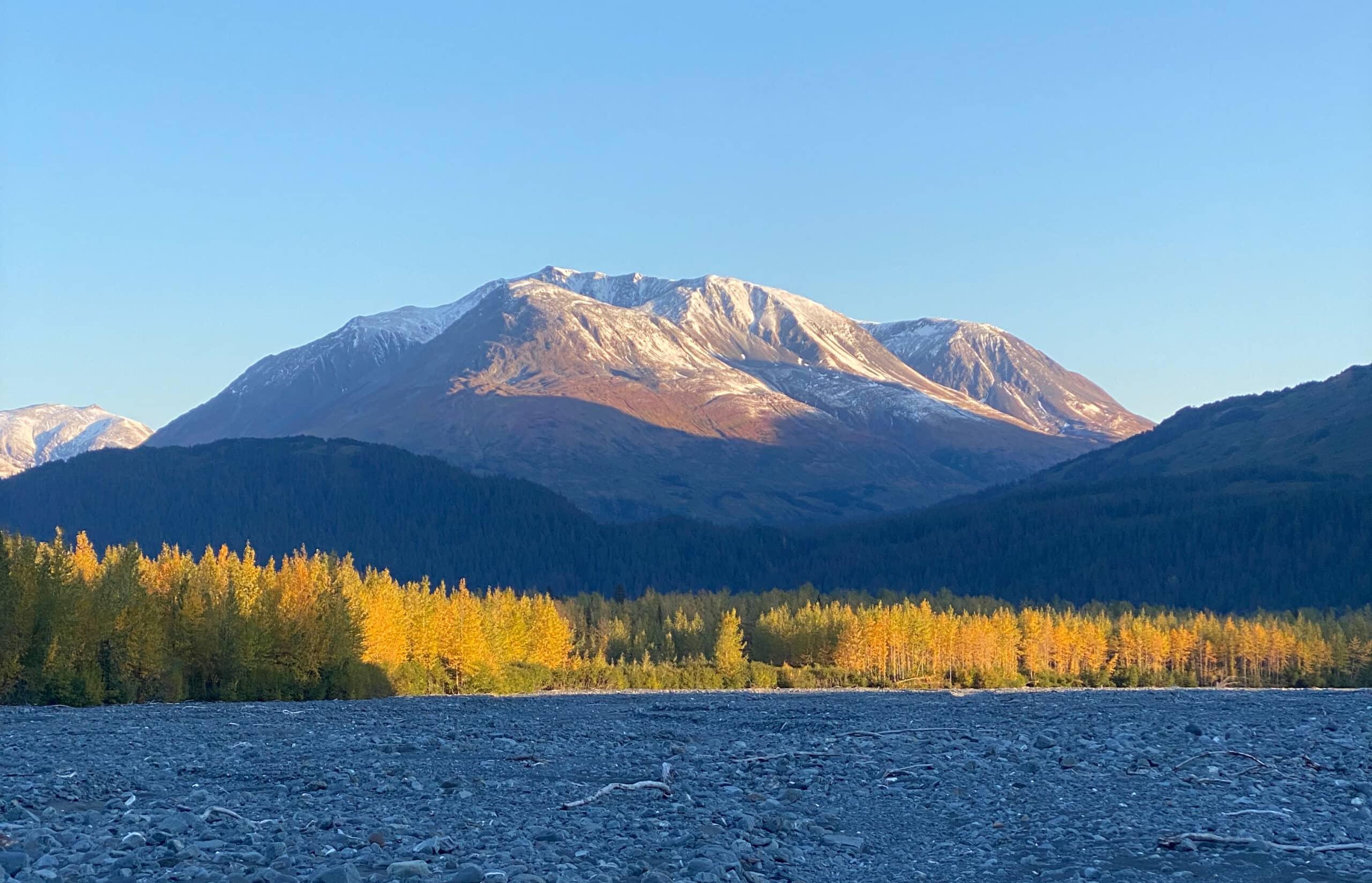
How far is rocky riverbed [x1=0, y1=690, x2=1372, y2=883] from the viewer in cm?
1872

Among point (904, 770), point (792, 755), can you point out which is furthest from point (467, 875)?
point (792, 755)

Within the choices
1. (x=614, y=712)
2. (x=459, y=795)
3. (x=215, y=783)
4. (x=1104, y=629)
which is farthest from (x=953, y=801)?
(x=1104, y=629)

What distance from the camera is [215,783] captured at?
26.5 m

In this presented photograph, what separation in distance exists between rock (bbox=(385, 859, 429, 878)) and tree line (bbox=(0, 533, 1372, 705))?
49370mm

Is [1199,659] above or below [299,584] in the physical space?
below

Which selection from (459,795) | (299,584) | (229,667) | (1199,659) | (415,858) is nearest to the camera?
(415,858)

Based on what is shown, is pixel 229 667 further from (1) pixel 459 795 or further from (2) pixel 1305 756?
(2) pixel 1305 756

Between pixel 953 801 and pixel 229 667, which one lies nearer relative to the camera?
pixel 953 801

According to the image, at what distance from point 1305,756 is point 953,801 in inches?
466

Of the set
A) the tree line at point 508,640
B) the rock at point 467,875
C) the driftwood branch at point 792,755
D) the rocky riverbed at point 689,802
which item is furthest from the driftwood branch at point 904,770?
the tree line at point 508,640

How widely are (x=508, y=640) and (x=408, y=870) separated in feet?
319

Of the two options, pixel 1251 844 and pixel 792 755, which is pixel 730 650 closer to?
pixel 792 755

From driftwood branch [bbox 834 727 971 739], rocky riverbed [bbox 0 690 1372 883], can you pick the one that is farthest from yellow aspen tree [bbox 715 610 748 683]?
rocky riverbed [bbox 0 690 1372 883]

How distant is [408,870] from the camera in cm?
1747
